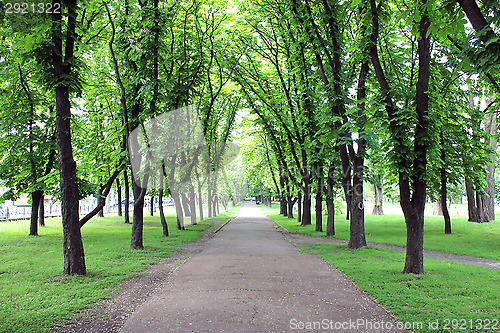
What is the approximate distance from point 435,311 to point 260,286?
3255 mm

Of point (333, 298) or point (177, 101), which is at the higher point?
point (177, 101)

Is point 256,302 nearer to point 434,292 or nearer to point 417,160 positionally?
point 434,292

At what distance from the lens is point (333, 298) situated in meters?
6.21

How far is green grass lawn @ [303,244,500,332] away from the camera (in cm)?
487

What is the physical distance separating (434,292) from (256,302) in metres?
3.45

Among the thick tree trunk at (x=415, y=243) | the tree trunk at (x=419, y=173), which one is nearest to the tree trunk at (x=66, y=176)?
the thick tree trunk at (x=415, y=243)

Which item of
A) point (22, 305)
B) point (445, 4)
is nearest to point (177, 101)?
point (22, 305)

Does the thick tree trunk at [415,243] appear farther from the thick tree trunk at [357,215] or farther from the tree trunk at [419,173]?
the thick tree trunk at [357,215]

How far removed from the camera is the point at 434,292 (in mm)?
6320

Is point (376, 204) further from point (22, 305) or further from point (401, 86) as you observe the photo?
point (22, 305)

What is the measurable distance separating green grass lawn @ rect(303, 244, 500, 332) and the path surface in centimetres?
35

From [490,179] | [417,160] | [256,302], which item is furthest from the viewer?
[490,179]

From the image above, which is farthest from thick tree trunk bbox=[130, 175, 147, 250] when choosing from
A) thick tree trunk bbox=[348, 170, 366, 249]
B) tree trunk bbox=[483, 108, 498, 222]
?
tree trunk bbox=[483, 108, 498, 222]

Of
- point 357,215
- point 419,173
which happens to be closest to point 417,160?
point 419,173
